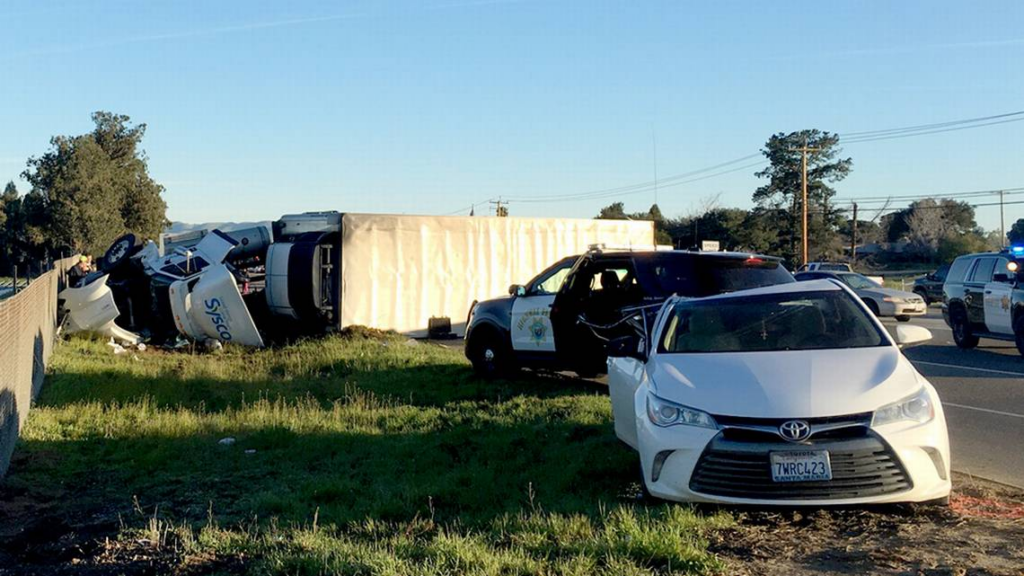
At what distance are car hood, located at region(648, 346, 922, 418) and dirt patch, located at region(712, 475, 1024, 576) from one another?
2.36 ft

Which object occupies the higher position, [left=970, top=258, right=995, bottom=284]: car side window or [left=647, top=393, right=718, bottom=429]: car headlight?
[left=970, top=258, right=995, bottom=284]: car side window

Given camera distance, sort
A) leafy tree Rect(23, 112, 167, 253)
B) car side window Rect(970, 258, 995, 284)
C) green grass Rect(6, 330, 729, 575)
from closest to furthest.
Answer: green grass Rect(6, 330, 729, 575), car side window Rect(970, 258, 995, 284), leafy tree Rect(23, 112, 167, 253)

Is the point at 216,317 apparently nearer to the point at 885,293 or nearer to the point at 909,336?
the point at 909,336

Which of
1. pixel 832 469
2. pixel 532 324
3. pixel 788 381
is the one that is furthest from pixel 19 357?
pixel 832 469

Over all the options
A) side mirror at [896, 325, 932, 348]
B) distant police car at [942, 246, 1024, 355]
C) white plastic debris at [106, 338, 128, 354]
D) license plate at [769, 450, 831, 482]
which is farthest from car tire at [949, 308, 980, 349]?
Result: white plastic debris at [106, 338, 128, 354]

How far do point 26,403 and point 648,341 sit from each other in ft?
24.8

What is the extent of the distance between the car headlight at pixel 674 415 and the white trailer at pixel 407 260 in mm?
16255

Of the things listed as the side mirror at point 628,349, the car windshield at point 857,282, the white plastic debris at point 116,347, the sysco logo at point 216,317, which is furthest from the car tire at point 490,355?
the car windshield at point 857,282

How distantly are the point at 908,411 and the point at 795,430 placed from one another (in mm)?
811

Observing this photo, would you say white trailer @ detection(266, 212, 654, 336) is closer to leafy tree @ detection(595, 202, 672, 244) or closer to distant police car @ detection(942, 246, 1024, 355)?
distant police car @ detection(942, 246, 1024, 355)

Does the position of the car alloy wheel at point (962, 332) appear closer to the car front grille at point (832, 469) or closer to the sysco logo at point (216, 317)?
the car front grille at point (832, 469)

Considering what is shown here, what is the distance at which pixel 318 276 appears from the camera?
22.0 m

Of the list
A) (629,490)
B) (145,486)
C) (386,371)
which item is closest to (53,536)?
(145,486)

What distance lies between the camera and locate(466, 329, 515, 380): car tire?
14109 mm
